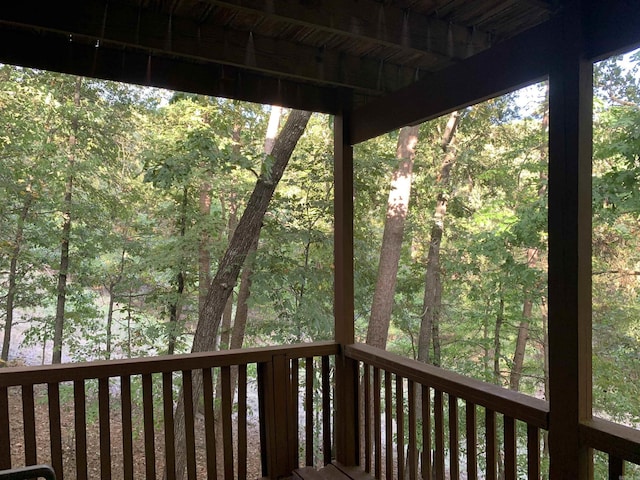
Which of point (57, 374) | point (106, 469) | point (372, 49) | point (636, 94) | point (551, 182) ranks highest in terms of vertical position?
point (636, 94)

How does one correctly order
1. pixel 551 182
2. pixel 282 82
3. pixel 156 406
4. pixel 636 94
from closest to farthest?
pixel 551 182 → pixel 282 82 → pixel 636 94 → pixel 156 406

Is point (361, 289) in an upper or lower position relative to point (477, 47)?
lower

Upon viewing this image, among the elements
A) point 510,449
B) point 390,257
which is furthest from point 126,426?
point 390,257

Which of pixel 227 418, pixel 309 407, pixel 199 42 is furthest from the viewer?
pixel 309 407

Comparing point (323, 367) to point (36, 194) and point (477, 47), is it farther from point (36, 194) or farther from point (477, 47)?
→ point (36, 194)

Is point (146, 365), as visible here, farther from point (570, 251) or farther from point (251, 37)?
point (570, 251)

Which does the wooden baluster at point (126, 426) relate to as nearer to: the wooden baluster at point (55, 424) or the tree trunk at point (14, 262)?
the wooden baluster at point (55, 424)

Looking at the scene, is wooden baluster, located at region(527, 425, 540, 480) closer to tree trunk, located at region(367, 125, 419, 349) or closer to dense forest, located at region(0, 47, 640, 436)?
dense forest, located at region(0, 47, 640, 436)

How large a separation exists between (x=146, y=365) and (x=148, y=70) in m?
1.54

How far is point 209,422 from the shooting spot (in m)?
2.35

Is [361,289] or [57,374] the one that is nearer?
[57,374]

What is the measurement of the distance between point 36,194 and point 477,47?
6.94 metres

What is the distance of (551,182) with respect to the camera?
161 centimetres

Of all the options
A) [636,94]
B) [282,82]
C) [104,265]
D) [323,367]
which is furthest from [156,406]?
[636,94]
